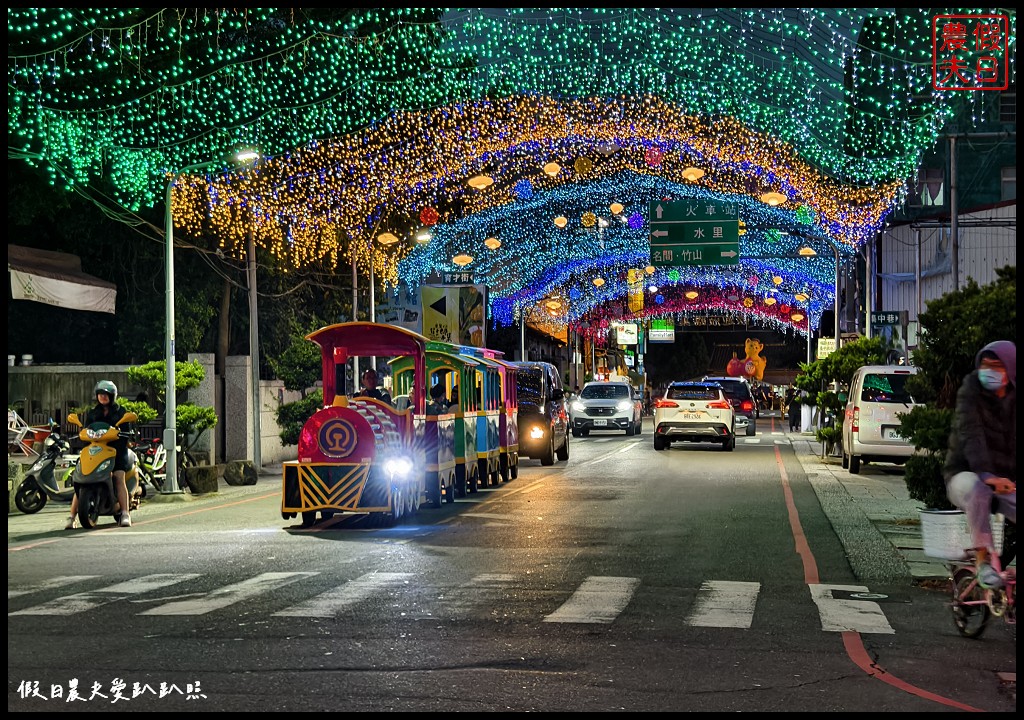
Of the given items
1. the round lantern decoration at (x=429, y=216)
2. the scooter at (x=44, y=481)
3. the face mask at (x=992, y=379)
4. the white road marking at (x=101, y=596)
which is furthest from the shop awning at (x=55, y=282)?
the face mask at (x=992, y=379)

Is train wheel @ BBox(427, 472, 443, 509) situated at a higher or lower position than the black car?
lower

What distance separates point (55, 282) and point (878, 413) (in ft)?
58.6

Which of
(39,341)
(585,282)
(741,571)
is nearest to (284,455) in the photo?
(39,341)

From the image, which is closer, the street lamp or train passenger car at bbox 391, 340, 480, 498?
train passenger car at bbox 391, 340, 480, 498

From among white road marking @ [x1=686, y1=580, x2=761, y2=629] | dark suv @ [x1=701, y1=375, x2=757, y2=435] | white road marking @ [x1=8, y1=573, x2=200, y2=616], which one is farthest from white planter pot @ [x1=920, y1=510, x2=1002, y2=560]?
dark suv @ [x1=701, y1=375, x2=757, y2=435]

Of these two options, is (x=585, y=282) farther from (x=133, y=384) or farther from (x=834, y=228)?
(x=133, y=384)

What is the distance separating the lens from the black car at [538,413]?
30625 millimetres

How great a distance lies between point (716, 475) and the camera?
26562 millimetres

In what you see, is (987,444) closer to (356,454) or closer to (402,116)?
(356,454)

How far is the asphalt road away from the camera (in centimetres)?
733

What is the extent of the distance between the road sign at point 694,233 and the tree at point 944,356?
2965 centimetres

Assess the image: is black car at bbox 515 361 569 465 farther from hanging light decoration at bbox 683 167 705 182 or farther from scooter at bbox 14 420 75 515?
scooter at bbox 14 420 75 515

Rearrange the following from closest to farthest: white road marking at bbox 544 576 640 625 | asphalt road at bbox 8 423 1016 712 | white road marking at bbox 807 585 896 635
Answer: asphalt road at bbox 8 423 1016 712
white road marking at bbox 807 585 896 635
white road marking at bbox 544 576 640 625

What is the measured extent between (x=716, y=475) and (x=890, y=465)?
7.08 meters
